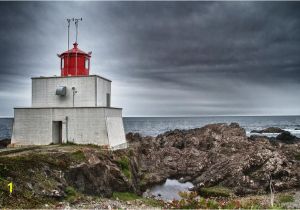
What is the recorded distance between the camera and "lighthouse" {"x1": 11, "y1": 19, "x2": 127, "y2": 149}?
21688mm

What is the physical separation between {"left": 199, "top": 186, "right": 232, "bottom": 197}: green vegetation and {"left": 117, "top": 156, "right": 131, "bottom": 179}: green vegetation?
537 cm

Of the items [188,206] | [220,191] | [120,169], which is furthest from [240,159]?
[188,206]

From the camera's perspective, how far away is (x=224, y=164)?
2500 centimetres

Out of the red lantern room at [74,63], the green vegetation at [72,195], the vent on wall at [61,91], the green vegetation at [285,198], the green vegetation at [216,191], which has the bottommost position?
the green vegetation at [216,191]

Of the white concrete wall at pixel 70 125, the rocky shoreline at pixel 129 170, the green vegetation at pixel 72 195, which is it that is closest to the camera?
the rocky shoreline at pixel 129 170

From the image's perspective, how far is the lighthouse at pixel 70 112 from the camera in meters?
21.7

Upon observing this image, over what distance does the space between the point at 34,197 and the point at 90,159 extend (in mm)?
5806

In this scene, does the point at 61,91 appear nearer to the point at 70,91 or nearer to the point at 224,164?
the point at 70,91

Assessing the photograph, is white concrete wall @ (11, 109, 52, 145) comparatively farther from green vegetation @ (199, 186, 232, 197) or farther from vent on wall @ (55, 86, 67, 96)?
green vegetation @ (199, 186, 232, 197)

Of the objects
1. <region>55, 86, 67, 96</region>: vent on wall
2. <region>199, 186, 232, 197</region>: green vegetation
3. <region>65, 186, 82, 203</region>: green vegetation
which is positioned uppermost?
<region>55, 86, 67, 96</region>: vent on wall

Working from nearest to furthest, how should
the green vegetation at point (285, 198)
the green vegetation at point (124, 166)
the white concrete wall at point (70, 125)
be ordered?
the green vegetation at point (285, 198)
the green vegetation at point (124, 166)
the white concrete wall at point (70, 125)

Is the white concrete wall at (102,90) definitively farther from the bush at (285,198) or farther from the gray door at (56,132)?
the bush at (285,198)

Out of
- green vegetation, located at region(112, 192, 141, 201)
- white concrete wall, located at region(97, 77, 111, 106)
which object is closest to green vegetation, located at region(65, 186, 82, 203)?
green vegetation, located at region(112, 192, 141, 201)

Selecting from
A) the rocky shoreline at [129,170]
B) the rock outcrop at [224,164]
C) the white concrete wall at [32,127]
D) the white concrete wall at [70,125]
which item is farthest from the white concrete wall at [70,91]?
the rock outcrop at [224,164]
